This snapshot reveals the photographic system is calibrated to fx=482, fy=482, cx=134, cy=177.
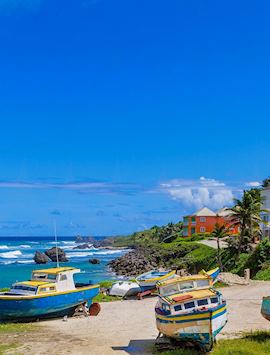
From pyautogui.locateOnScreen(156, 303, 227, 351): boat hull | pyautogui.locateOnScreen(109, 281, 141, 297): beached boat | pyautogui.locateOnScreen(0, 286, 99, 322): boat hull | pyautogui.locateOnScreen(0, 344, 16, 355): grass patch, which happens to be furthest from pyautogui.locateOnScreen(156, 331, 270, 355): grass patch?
pyautogui.locateOnScreen(109, 281, 141, 297): beached boat

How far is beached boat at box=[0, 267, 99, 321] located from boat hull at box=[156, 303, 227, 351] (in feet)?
30.9

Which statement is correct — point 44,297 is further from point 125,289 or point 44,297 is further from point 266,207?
point 266,207

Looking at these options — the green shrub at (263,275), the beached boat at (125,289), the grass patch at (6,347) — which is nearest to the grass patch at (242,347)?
the grass patch at (6,347)

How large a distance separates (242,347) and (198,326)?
2.09 metres

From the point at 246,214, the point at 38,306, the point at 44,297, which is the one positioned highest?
the point at 246,214

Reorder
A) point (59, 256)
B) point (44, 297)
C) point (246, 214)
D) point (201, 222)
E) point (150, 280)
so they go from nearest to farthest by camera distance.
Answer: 1. point (44, 297)
2. point (150, 280)
3. point (246, 214)
4. point (201, 222)
5. point (59, 256)

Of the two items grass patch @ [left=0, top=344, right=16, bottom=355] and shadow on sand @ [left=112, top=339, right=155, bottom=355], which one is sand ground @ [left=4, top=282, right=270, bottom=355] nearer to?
shadow on sand @ [left=112, top=339, right=155, bottom=355]

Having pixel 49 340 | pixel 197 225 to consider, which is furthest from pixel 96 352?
pixel 197 225

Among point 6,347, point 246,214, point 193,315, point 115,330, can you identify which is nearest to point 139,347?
point 115,330

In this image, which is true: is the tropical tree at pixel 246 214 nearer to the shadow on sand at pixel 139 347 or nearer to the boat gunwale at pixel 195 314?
the shadow on sand at pixel 139 347

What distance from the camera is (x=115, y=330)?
70.2 ft

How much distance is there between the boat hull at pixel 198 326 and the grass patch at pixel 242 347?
427mm

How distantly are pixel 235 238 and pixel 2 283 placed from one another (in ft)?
92.7

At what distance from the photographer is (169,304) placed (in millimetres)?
16703
